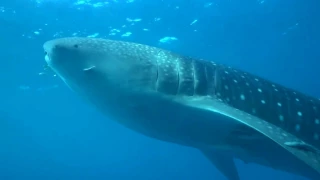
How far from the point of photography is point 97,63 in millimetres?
4691

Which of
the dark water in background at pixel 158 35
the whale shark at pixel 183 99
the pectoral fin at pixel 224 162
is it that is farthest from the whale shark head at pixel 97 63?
the pectoral fin at pixel 224 162

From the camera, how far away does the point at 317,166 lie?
369cm

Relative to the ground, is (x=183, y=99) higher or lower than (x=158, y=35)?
lower

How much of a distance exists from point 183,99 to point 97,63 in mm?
1315

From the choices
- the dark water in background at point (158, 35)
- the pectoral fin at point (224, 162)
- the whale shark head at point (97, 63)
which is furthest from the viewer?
the dark water in background at point (158, 35)

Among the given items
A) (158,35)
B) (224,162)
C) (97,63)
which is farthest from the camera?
(158,35)

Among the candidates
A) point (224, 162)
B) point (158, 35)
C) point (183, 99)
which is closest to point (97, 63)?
point (183, 99)

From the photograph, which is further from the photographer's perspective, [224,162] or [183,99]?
[224,162]

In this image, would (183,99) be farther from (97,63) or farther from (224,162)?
(224,162)

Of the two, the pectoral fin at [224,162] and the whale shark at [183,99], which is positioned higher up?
the whale shark at [183,99]

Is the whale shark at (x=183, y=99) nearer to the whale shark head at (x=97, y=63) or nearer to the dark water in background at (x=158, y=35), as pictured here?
the whale shark head at (x=97, y=63)

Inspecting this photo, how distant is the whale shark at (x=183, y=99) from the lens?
4.61m

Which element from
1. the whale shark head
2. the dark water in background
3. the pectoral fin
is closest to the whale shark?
the whale shark head

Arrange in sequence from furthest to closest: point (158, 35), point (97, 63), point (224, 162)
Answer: point (158, 35) < point (224, 162) < point (97, 63)
